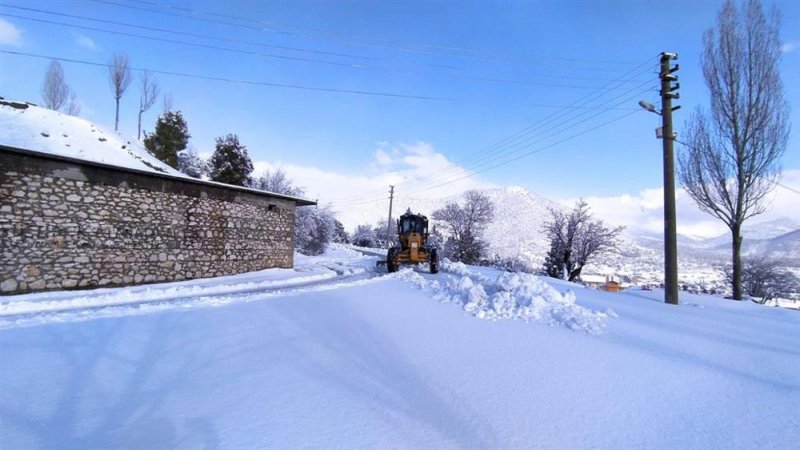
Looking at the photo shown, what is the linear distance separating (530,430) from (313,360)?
7.33 ft

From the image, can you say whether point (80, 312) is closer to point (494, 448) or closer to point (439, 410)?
point (439, 410)

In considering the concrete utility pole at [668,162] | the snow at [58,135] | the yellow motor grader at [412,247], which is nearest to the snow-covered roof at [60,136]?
the snow at [58,135]

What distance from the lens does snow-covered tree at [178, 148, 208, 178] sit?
30.0 meters

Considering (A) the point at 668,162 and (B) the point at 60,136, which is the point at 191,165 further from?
(A) the point at 668,162

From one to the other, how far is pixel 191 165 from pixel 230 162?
5513 millimetres

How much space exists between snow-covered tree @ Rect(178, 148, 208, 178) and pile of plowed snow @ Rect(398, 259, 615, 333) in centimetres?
2826

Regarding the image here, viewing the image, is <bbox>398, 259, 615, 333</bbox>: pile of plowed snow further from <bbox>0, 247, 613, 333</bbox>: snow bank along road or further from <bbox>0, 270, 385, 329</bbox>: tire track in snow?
<bbox>0, 270, 385, 329</bbox>: tire track in snow

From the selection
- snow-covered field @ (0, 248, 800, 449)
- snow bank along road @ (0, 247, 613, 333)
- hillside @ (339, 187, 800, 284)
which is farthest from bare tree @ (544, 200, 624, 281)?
snow-covered field @ (0, 248, 800, 449)

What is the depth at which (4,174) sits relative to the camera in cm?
867

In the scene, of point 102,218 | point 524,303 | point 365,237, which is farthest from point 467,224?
point 524,303

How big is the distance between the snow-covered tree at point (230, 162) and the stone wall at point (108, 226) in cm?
1440

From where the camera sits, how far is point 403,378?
11.7ft

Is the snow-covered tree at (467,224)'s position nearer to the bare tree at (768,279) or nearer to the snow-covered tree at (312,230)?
the snow-covered tree at (312,230)

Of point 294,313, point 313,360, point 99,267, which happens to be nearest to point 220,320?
point 294,313
